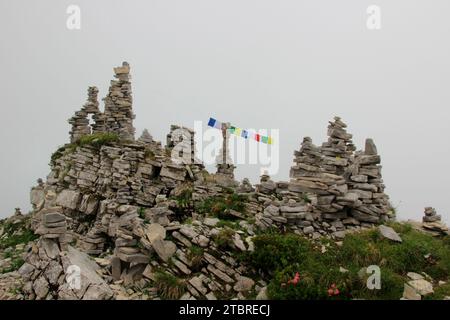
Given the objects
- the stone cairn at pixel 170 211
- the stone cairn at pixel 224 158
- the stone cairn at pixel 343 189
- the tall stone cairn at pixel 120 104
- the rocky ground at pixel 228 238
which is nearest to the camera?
the rocky ground at pixel 228 238

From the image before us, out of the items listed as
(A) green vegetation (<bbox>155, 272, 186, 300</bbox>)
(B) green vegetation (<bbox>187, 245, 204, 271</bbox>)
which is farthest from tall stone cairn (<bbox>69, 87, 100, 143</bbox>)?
(A) green vegetation (<bbox>155, 272, 186, 300</bbox>)

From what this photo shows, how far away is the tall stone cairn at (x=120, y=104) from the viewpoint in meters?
33.0

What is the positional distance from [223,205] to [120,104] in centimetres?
1704

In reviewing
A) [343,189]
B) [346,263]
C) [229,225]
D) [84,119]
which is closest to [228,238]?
[229,225]

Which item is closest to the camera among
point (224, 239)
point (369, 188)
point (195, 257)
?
point (195, 257)

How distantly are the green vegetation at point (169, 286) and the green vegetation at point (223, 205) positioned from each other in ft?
22.5

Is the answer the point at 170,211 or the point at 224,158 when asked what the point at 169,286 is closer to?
the point at 170,211

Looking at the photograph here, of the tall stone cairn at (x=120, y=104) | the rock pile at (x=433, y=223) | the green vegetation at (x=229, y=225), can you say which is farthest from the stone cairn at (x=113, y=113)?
the rock pile at (x=433, y=223)

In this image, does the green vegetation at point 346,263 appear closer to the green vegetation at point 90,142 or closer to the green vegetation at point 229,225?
the green vegetation at point 229,225

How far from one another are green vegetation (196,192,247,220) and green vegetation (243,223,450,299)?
15.7 feet

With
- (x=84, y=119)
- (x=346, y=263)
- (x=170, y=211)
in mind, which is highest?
(x=84, y=119)

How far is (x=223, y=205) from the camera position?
21953mm
